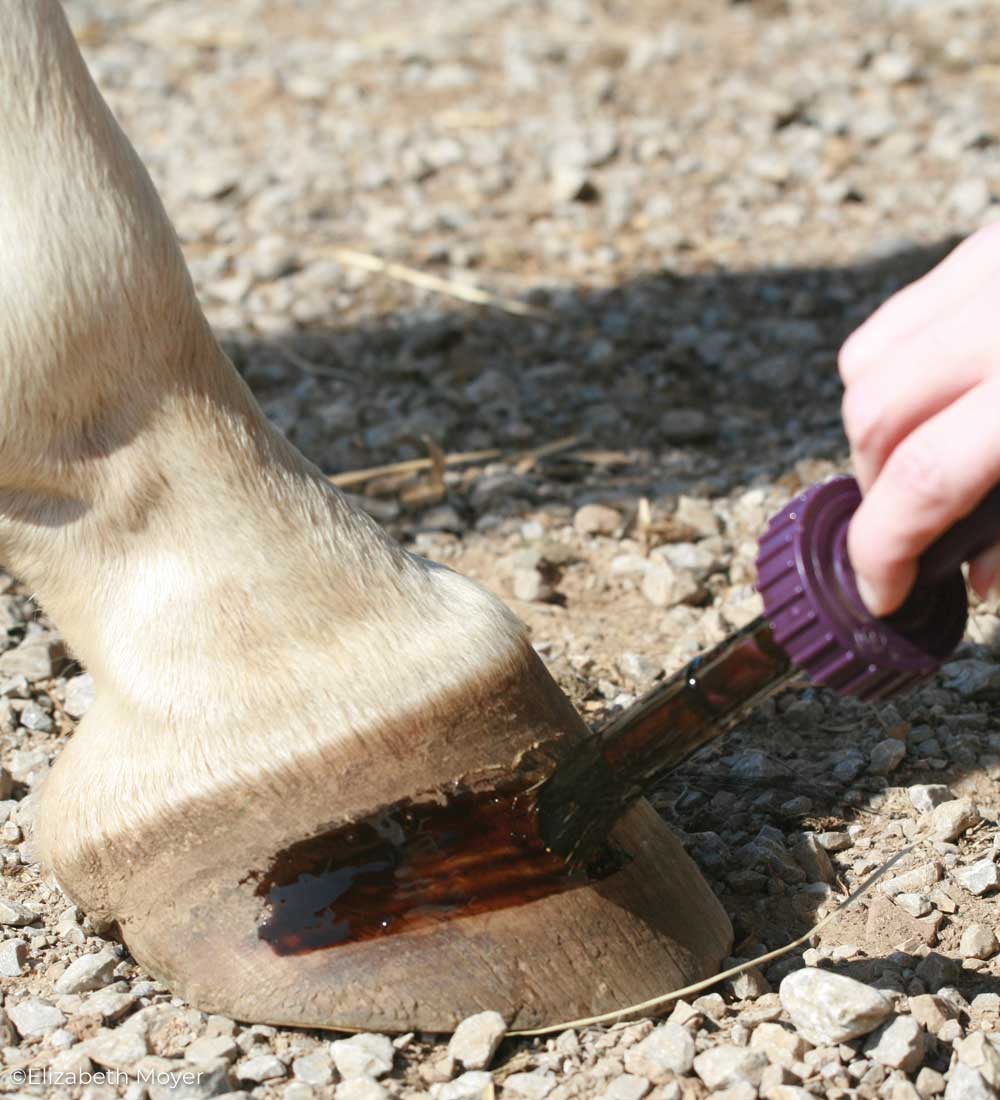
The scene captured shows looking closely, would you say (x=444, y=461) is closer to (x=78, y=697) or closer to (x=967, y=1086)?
(x=78, y=697)

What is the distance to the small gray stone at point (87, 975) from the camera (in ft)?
5.32

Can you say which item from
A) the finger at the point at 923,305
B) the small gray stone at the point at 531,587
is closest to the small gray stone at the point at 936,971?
the finger at the point at 923,305

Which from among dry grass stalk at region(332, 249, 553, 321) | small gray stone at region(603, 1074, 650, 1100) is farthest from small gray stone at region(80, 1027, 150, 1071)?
dry grass stalk at region(332, 249, 553, 321)

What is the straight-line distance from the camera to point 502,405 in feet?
10.2

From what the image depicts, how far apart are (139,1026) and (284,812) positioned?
0.85ft

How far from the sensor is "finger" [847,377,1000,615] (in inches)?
46.5

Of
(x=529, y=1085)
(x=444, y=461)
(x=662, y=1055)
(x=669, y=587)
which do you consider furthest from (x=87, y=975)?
(x=444, y=461)

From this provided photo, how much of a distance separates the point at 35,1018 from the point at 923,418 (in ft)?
3.28

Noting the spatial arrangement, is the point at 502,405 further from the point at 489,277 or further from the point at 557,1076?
the point at 557,1076

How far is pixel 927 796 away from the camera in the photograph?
6.47 feet

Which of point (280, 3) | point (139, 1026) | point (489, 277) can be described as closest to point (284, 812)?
point (139, 1026)

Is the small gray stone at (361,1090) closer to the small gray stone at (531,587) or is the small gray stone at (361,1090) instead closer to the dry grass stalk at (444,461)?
the small gray stone at (531,587)

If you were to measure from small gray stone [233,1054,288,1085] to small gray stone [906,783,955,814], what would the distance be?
2.79 feet

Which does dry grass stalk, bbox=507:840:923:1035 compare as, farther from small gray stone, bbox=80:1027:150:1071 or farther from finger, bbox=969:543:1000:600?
finger, bbox=969:543:1000:600
